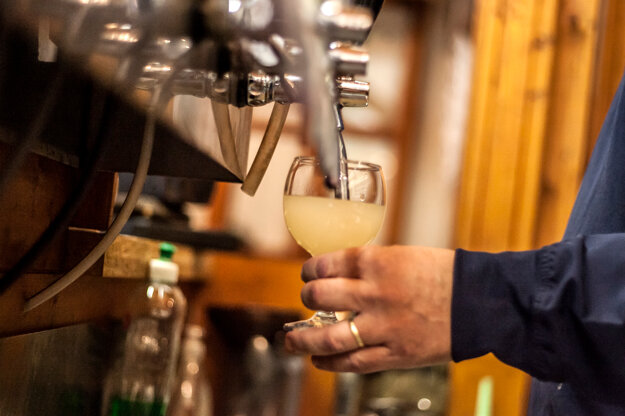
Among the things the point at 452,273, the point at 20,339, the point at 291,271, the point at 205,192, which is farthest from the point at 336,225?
the point at 291,271

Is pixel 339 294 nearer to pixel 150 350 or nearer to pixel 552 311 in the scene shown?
pixel 552 311

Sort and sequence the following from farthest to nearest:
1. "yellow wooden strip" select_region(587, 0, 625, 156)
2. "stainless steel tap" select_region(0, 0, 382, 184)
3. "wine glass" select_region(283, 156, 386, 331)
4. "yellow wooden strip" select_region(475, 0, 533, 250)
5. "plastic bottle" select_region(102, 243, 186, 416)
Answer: "yellow wooden strip" select_region(475, 0, 533, 250), "yellow wooden strip" select_region(587, 0, 625, 156), "plastic bottle" select_region(102, 243, 186, 416), "wine glass" select_region(283, 156, 386, 331), "stainless steel tap" select_region(0, 0, 382, 184)

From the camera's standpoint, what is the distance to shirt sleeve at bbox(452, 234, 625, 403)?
0.74 metres

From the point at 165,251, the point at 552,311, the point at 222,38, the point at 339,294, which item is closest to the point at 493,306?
the point at 552,311

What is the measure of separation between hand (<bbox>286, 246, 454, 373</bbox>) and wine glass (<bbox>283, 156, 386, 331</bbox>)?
5.4 inches

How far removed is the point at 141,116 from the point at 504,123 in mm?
2593

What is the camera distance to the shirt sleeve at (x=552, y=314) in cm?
74

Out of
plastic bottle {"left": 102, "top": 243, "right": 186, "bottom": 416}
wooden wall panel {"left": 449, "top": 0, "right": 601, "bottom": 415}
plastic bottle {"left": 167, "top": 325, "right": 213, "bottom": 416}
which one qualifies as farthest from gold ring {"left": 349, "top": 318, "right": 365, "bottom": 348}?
wooden wall panel {"left": 449, "top": 0, "right": 601, "bottom": 415}

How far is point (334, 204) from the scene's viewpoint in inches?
34.2

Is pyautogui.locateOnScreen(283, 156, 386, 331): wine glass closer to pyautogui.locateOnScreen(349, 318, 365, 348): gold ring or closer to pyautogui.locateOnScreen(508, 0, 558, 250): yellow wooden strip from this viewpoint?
pyautogui.locateOnScreen(349, 318, 365, 348): gold ring

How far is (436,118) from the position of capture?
13.3 ft

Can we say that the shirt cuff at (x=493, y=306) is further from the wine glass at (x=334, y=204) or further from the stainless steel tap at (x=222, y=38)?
the stainless steel tap at (x=222, y=38)

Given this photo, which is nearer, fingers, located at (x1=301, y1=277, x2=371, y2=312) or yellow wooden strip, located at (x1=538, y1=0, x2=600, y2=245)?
fingers, located at (x1=301, y1=277, x2=371, y2=312)

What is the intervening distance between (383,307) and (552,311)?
0.62 ft
